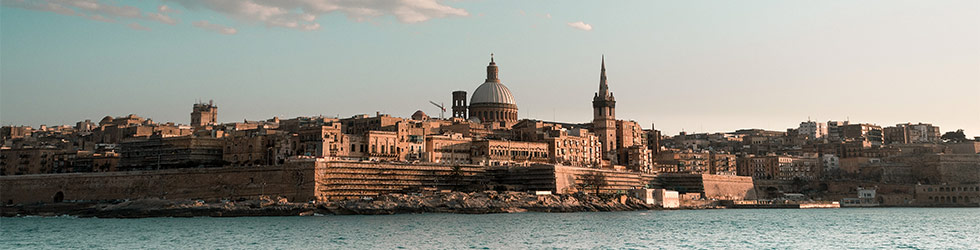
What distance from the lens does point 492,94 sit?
103 meters

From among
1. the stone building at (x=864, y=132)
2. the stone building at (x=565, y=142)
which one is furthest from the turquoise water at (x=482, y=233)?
the stone building at (x=864, y=132)

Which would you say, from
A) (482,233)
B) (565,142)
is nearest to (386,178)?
(565,142)

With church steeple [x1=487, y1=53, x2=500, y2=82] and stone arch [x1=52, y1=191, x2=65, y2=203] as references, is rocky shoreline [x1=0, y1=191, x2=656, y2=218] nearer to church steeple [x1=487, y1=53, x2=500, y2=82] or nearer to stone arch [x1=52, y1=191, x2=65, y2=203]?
stone arch [x1=52, y1=191, x2=65, y2=203]

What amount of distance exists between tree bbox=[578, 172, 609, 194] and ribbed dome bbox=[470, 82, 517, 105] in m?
24.6

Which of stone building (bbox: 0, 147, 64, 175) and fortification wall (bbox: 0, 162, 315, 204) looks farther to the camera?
stone building (bbox: 0, 147, 64, 175)

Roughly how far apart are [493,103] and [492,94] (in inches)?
52.0

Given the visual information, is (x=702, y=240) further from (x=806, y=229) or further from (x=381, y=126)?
(x=381, y=126)

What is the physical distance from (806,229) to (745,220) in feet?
32.3

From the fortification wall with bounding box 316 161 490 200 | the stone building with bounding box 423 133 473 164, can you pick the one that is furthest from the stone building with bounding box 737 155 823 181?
the fortification wall with bounding box 316 161 490 200

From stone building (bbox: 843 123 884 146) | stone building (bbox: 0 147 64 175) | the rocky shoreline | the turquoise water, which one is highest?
stone building (bbox: 843 123 884 146)

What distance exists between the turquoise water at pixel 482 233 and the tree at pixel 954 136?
87.2 metres

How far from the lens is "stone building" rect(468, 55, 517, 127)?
10125cm

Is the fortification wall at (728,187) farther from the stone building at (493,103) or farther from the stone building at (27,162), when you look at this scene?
the stone building at (27,162)

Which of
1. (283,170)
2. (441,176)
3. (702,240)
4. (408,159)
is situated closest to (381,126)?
(408,159)
